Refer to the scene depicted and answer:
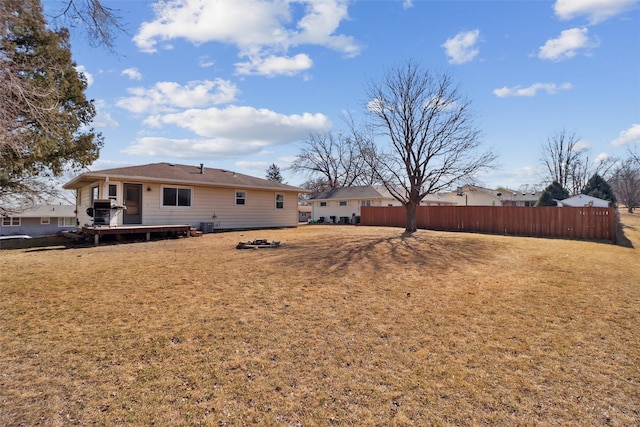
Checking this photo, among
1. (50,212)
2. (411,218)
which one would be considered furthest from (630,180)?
(50,212)

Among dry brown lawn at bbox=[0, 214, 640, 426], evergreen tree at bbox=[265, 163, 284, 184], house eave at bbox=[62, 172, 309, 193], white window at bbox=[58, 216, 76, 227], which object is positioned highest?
evergreen tree at bbox=[265, 163, 284, 184]

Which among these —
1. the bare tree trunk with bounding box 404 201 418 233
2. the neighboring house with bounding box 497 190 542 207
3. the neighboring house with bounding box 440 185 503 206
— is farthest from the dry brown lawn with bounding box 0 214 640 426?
the neighboring house with bounding box 497 190 542 207

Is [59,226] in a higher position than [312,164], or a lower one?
lower

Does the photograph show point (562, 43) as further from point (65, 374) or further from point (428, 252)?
point (65, 374)

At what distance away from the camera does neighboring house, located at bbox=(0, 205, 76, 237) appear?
37219mm

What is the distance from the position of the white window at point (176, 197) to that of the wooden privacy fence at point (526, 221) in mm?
14631

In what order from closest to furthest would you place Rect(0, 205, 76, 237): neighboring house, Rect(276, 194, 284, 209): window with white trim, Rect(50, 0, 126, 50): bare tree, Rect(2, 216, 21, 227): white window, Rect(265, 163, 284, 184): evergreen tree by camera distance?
Rect(50, 0, 126, 50): bare tree → Rect(276, 194, 284, 209): window with white trim → Rect(2, 216, 21, 227): white window → Rect(0, 205, 76, 237): neighboring house → Rect(265, 163, 284, 184): evergreen tree

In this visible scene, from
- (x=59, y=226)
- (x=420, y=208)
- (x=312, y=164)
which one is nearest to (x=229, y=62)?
(x=420, y=208)

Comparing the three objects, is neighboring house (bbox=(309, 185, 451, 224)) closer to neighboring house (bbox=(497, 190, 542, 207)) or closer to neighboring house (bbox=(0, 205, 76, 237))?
neighboring house (bbox=(497, 190, 542, 207))

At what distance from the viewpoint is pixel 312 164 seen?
46.5 m

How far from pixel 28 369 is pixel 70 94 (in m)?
13.8

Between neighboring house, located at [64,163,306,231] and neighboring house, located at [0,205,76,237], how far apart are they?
27433mm

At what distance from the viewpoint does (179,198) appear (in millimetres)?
15797

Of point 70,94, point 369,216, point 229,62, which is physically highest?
point 229,62
